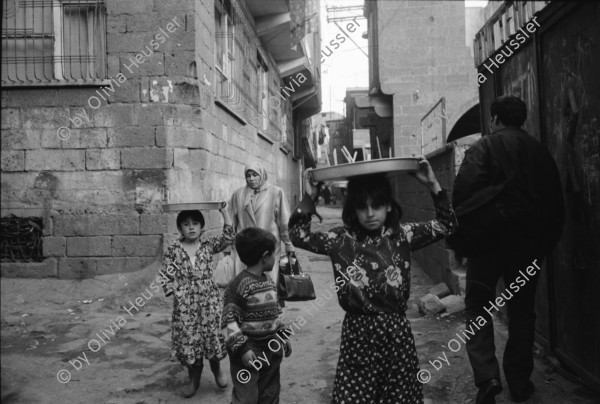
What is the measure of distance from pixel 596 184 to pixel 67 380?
13.4 feet

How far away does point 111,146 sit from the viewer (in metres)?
6.74

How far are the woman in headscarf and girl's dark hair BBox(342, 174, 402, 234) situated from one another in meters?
2.56

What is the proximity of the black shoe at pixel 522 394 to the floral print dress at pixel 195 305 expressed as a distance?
1985 mm

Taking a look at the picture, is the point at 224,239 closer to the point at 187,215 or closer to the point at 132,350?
the point at 187,215

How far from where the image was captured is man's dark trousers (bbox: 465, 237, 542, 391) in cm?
319

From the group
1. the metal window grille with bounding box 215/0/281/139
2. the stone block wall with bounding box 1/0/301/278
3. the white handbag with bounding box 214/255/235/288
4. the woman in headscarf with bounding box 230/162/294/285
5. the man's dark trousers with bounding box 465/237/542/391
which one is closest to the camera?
the man's dark trousers with bounding box 465/237/542/391

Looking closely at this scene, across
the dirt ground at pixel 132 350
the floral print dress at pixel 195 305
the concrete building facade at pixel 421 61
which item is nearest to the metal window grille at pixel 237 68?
the dirt ground at pixel 132 350

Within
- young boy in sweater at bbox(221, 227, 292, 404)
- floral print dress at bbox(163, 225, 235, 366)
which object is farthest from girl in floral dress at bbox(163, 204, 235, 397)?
young boy in sweater at bbox(221, 227, 292, 404)

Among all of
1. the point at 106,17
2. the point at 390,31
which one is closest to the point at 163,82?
the point at 106,17

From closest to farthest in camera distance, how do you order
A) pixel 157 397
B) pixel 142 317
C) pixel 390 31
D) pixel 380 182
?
pixel 380 182, pixel 157 397, pixel 142 317, pixel 390 31

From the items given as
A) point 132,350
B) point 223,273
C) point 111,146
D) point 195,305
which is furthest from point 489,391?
point 111,146

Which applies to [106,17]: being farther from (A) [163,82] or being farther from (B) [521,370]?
(B) [521,370]

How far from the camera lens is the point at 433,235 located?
7.77 feet

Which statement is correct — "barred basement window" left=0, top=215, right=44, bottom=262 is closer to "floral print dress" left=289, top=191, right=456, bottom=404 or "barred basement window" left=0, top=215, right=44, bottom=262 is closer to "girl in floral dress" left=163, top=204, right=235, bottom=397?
"girl in floral dress" left=163, top=204, right=235, bottom=397
